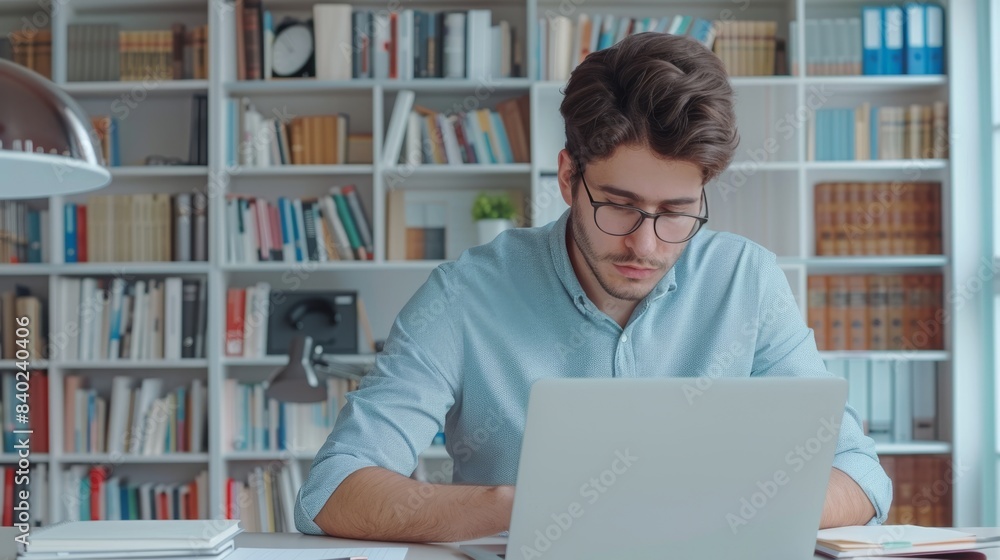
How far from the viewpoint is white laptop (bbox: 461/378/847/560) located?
0.97m

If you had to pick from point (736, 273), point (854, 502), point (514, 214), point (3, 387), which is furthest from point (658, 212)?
point (3, 387)

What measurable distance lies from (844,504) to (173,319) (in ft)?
8.60

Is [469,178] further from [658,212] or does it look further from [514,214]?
[658,212]

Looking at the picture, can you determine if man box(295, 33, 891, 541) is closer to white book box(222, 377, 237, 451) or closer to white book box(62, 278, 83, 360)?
white book box(222, 377, 237, 451)

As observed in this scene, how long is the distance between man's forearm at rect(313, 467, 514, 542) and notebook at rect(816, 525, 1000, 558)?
39cm

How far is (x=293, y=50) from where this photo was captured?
3504 millimetres

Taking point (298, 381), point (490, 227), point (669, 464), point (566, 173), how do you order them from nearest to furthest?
point (669, 464), point (566, 173), point (298, 381), point (490, 227)

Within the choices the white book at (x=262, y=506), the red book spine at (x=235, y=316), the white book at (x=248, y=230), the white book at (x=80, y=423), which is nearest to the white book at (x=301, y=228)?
the white book at (x=248, y=230)

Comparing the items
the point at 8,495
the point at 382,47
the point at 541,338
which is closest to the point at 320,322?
the point at 382,47

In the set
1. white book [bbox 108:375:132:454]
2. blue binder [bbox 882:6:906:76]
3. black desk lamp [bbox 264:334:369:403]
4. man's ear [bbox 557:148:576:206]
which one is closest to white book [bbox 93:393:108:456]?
white book [bbox 108:375:132:454]

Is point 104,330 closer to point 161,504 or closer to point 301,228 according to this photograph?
point 161,504

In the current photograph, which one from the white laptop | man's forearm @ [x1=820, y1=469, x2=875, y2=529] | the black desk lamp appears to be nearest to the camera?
the white laptop

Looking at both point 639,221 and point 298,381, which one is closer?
point 639,221

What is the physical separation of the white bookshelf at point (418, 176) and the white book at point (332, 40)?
0.21 feet
